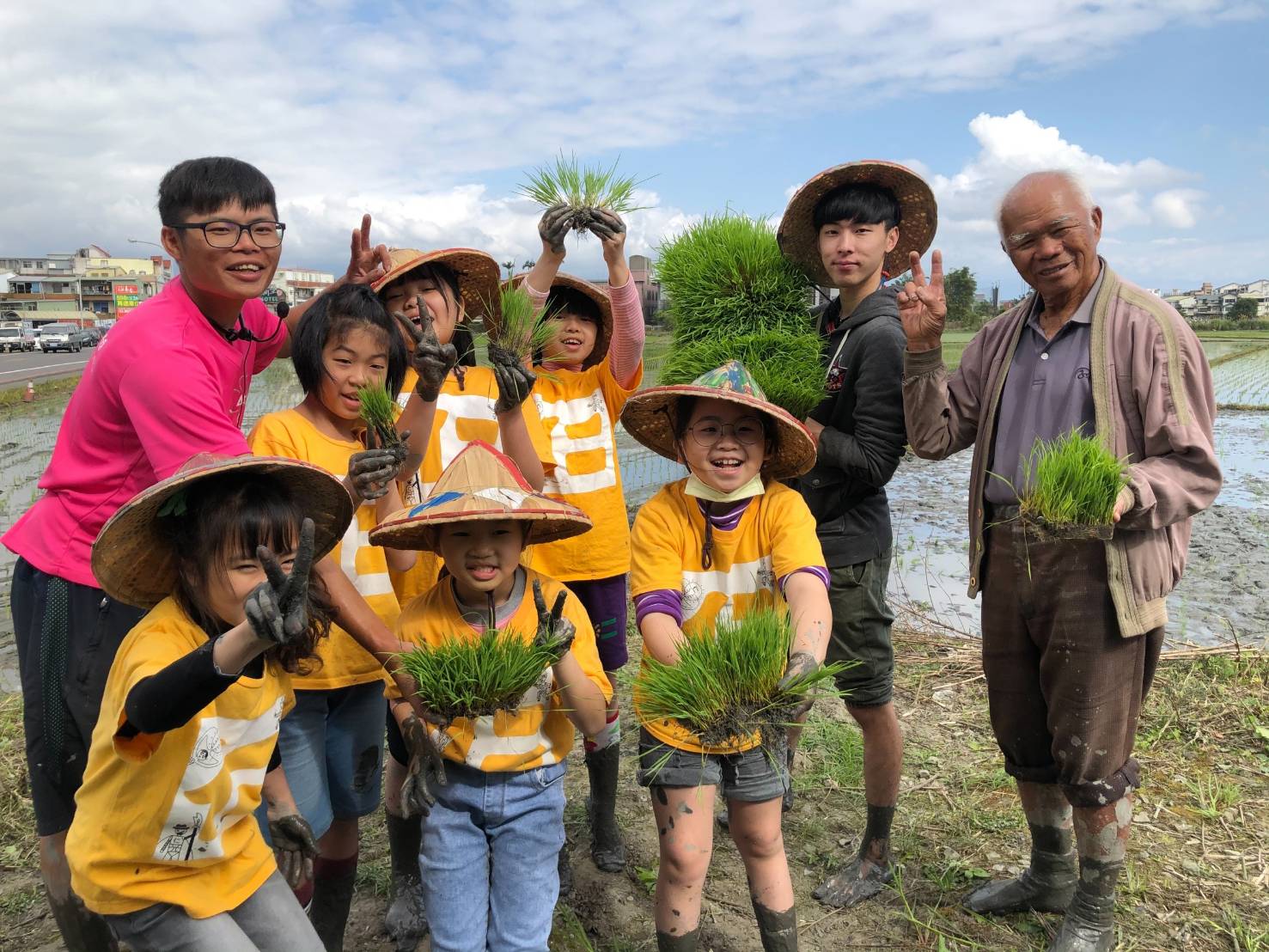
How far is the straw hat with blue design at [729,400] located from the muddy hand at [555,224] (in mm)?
605

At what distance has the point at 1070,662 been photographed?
2.73 metres

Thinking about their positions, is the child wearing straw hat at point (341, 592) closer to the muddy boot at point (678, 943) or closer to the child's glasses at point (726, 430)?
the child's glasses at point (726, 430)

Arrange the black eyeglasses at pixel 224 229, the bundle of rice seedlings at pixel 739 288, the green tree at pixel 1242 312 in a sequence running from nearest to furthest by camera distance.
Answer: the black eyeglasses at pixel 224 229
the bundle of rice seedlings at pixel 739 288
the green tree at pixel 1242 312

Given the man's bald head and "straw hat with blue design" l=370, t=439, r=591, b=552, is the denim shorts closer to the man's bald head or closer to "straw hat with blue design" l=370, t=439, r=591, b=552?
"straw hat with blue design" l=370, t=439, r=591, b=552

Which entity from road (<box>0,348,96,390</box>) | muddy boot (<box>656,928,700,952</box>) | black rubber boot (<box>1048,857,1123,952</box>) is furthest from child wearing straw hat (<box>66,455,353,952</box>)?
road (<box>0,348,96,390</box>)

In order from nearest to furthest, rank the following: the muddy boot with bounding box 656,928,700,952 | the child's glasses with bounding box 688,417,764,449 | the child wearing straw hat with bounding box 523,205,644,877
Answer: the muddy boot with bounding box 656,928,700,952 < the child's glasses with bounding box 688,417,764,449 < the child wearing straw hat with bounding box 523,205,644,877

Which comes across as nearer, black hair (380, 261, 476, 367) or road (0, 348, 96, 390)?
black hair (380, 261, 476, 367)

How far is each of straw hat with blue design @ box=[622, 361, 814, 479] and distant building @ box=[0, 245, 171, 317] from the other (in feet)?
334

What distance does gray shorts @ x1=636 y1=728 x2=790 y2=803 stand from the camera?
7.88 ft

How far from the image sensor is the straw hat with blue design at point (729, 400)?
2.47 meters

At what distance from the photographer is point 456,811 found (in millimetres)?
2295

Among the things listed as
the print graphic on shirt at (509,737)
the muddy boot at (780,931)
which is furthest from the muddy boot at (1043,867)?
the print graphic on shirt at (509,737)

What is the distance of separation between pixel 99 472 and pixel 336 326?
766mm

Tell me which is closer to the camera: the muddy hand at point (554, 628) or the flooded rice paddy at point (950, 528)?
the muddy hand at point (554, 628)
